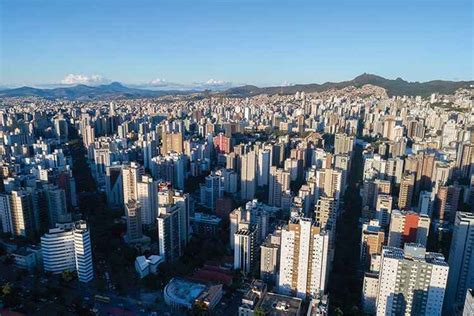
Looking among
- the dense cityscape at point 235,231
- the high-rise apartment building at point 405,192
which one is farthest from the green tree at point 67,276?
the high-rise apartment building at point 405,192

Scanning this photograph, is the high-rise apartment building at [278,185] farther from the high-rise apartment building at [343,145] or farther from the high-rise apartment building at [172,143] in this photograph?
the high-rise apartment building at [172,143]

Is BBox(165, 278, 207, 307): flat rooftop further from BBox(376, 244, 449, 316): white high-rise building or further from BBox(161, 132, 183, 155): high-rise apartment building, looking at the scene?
Answer: BBox(161, 132, 183, 155): high-rise apartment building

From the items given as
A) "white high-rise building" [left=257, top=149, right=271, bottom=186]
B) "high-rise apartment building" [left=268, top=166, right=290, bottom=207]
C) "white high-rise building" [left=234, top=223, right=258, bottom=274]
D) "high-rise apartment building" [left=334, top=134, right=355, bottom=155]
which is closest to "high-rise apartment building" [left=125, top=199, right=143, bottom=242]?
"white high-rise building" [left=234, top=223, right=258, bottom=274]

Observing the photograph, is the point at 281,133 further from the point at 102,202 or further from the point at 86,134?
the point at 102,202

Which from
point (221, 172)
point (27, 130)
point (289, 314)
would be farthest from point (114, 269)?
point (27, 130)

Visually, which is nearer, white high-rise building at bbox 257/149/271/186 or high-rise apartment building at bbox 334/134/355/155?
white high-rise building at bbox 257/149/271/186

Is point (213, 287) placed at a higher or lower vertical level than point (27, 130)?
lower
